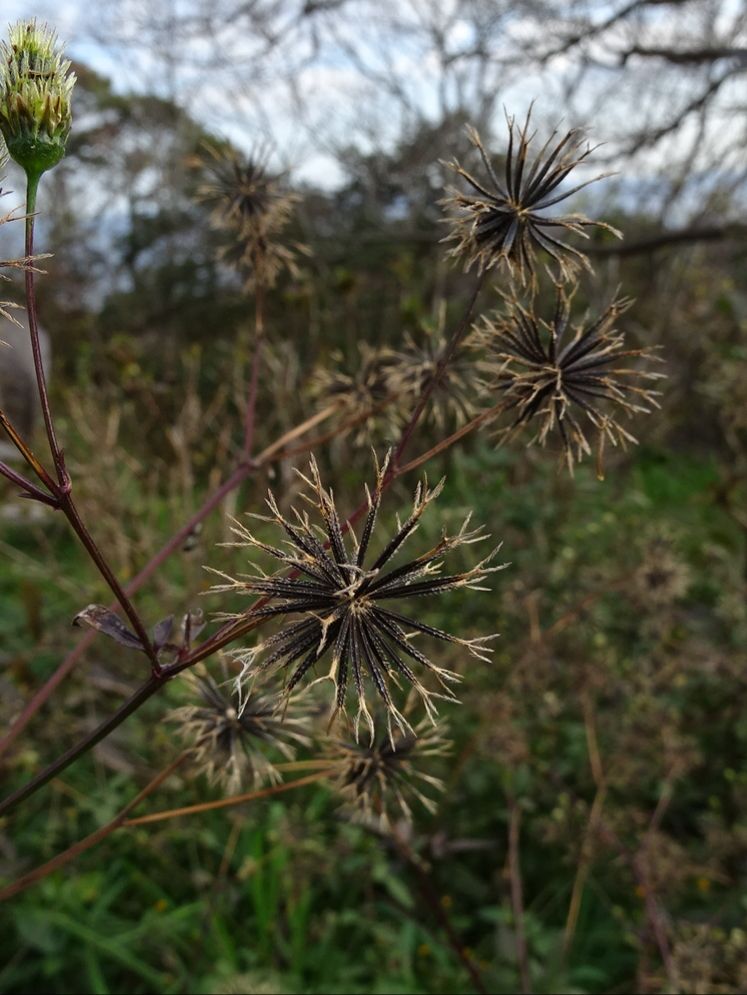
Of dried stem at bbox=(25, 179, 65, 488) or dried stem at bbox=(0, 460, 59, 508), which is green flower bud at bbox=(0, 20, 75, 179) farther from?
dried stem at bbox=(0, 460, 59, 508)

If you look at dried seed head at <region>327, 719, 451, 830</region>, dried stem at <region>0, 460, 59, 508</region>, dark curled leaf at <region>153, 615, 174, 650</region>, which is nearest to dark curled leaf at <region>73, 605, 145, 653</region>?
dark curled leaf at <region>153, 615, 174, 650</region>

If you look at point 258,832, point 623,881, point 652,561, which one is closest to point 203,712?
point 258,832

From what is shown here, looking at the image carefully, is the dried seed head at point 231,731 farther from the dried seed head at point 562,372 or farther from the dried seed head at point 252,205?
the dried seed head at point 252,205

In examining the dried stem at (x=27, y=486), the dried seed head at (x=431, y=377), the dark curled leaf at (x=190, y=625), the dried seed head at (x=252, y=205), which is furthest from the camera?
the dried seed head at (x=252, y=205)

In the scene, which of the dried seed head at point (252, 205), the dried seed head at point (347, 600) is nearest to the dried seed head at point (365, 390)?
the dried seed head at point (252, 205)

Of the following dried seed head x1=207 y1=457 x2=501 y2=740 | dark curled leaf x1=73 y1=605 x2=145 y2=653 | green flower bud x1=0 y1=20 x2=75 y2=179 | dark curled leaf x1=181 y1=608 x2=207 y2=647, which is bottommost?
dark curled leaf x1=73 y1=605 x2=145 y2=653

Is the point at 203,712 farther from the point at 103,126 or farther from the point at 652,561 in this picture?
the point at 103,126

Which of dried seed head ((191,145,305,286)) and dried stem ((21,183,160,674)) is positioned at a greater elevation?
dried seed head ((191,145,305,286))
